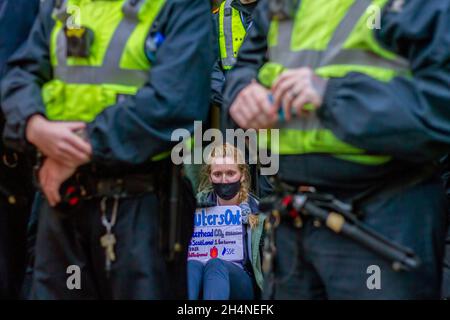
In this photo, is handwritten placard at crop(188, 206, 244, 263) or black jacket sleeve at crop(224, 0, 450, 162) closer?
black jacket sleeve at crop(224, 0, 450, 162)

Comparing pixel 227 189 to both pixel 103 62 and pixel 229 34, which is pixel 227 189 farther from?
pixel 103 62

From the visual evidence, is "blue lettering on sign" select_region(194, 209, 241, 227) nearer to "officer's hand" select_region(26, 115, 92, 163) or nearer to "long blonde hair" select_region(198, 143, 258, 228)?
"long blonde hair" select_region(198, 143, 258, 228)

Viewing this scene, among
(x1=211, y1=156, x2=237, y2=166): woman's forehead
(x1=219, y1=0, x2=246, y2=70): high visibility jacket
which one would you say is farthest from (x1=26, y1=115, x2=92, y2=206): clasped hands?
(x1=219, y1=0, x2=246, y2=70): high visibility jacket

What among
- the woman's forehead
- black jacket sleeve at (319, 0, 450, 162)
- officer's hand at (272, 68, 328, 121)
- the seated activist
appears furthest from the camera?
the woman's forehead

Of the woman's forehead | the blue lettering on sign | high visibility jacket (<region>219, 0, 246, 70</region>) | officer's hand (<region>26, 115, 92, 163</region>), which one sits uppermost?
high visibility jacket (<region>219, 0, 246, 70</region>)

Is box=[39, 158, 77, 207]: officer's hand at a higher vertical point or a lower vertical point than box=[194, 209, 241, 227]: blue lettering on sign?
lower

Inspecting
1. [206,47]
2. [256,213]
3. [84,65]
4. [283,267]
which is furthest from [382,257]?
[256,213]

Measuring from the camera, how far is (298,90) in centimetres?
215

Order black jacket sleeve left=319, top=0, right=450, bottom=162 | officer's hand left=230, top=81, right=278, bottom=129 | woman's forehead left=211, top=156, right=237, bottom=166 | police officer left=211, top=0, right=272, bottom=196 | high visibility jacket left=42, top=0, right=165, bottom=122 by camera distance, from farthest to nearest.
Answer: police officer left=211, top=0, right=272, bottom=196
woman's forehead left=211, top=156, right=237, bottom=166
high visibility jacket left=42, top=0, right=165, bottom=122
officer's hand left=230, top=81, right=278, bottom=129
black jacket sleeve left=319, top=0, right=450, bottom=162

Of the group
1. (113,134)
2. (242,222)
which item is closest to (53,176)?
(113,134)

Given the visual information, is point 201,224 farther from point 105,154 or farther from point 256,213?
point 105,154

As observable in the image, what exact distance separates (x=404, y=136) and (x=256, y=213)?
225cm

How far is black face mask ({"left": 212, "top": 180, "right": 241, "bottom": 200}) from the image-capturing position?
4.19m

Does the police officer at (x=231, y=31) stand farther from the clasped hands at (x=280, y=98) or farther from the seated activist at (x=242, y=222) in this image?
the clasped hands at (x=280, y=98)
